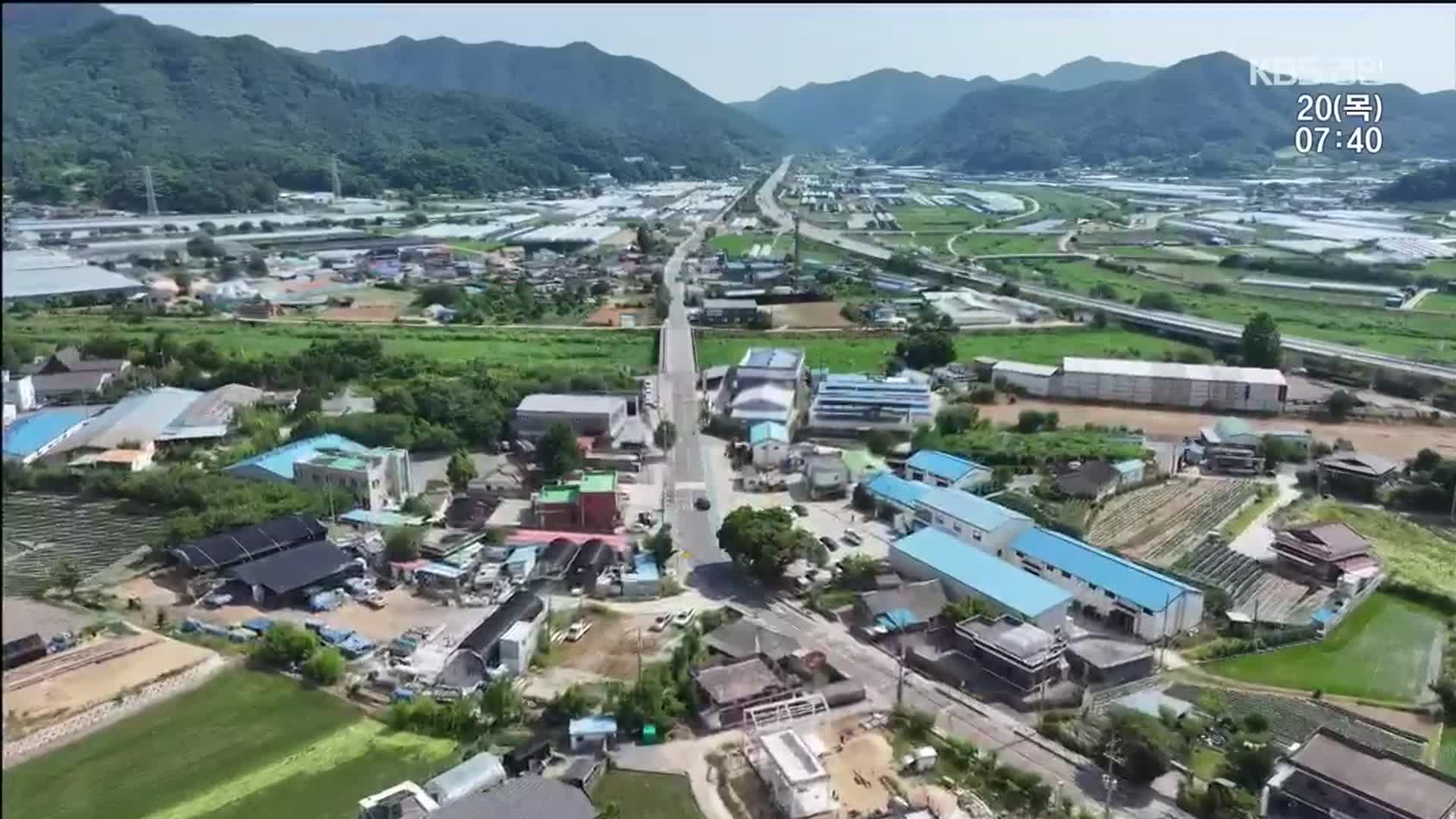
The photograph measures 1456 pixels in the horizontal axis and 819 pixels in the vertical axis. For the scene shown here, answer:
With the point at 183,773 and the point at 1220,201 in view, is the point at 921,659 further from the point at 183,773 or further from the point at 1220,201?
the point at 1220,201

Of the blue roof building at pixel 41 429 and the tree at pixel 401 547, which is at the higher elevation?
the blue roof building at pixel 41 429

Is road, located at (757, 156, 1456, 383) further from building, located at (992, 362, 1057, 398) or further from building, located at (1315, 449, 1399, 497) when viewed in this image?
building, located at (1315, 449, 1399, 497)

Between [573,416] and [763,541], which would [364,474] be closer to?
[573,416]

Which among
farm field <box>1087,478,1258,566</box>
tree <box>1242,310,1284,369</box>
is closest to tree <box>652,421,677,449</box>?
farm field <box>1087,478,1258,566</box>

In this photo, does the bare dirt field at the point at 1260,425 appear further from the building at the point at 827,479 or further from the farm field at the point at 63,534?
the farm field at the point at 63,534

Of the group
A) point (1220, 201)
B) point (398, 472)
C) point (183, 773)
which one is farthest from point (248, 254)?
point (1220, 201)

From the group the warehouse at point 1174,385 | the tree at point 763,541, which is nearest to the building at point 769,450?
the tree at point 763,541

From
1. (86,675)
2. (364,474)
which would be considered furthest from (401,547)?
(86,675)
